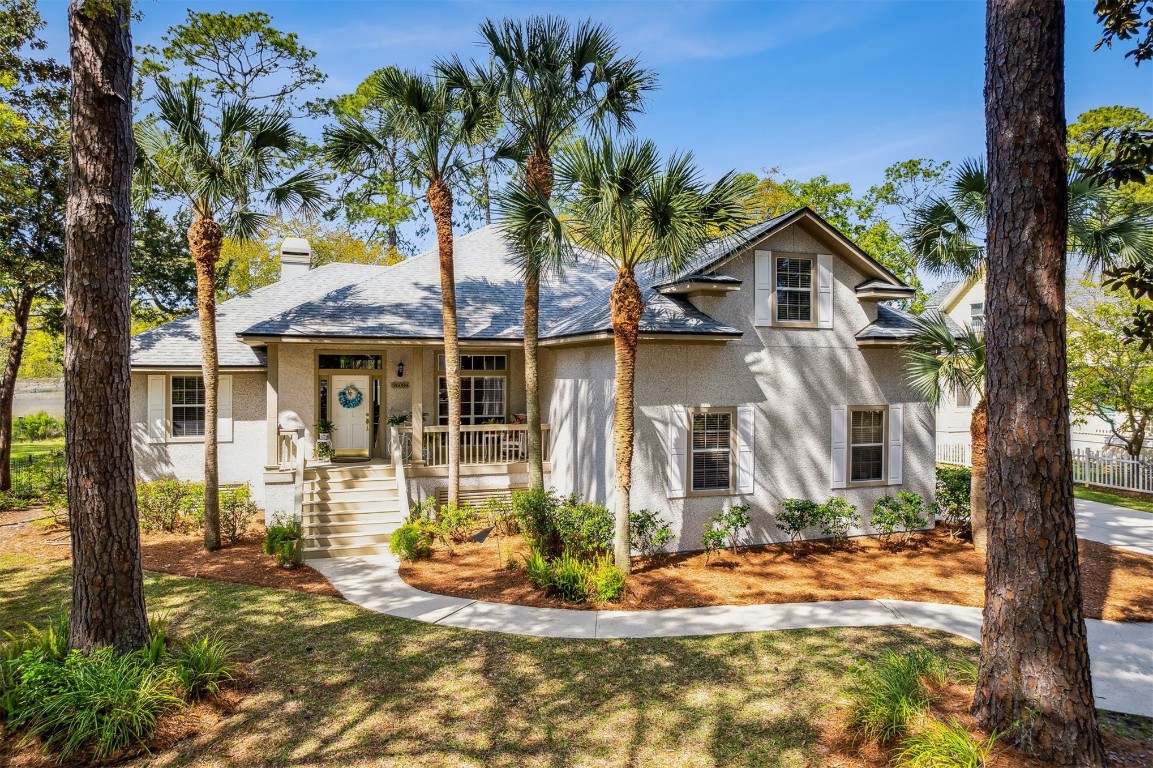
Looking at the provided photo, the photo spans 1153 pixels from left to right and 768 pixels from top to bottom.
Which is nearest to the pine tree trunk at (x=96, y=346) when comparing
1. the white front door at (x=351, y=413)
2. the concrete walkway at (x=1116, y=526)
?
the white front door at (x=351, y=413)

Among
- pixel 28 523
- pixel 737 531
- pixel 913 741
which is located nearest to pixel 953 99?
pixel 737 531

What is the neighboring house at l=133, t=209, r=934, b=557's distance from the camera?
11.5 metres

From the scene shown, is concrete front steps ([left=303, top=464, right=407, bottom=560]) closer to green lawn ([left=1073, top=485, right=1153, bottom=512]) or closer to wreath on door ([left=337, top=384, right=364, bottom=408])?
wreath on door ([left=337, top=384, right=364, bottom=408])

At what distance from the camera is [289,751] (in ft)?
16.5

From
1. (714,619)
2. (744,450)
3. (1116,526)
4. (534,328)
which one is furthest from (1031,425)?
(1116,526)

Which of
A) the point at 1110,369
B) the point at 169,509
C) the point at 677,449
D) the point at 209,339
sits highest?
the point at 209,339

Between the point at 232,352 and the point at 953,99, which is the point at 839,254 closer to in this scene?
the point at 953,99

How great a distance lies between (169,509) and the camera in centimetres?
1307

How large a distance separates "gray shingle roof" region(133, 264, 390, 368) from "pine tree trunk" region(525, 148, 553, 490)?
287 inches

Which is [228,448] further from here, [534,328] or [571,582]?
[571,582]

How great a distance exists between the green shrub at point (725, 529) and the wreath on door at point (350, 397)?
9.30 metres

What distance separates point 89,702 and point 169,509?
9.14m

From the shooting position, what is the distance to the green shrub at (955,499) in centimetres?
1303

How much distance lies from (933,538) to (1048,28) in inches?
418
